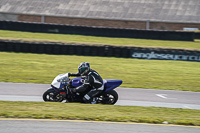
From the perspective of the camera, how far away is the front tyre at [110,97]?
32.9ft

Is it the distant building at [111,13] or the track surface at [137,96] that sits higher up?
the distant building at [111,13]

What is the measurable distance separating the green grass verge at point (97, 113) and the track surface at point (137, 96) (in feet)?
4.56

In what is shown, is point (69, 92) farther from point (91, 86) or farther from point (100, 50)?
point (100, 50)

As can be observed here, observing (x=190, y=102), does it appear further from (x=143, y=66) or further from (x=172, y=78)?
(x=143, y=66)

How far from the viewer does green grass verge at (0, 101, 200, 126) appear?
7867 millimetres

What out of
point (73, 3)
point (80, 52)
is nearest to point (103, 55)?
point (80, 52)

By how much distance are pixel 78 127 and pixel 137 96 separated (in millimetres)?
5199

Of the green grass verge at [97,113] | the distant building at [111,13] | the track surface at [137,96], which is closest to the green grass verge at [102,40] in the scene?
the distant building at [111,13]

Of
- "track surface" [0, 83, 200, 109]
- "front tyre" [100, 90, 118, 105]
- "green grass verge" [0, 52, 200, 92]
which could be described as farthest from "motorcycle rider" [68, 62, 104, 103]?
"green grass verge" [0, 52, 200, 92]

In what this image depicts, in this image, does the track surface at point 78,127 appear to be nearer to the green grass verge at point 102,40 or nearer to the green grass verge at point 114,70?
the green grass verge at point 114,70

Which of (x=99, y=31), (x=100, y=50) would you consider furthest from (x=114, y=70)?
(x=99, y=31)

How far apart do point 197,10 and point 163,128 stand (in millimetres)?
34712

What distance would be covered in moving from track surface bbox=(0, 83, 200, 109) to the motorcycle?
78 cm

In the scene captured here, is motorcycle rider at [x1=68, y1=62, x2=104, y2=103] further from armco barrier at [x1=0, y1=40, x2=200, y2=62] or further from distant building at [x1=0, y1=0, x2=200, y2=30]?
distant building at [x1=0, y1=0, x2=200, y2=30]
